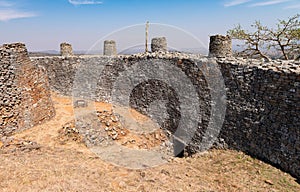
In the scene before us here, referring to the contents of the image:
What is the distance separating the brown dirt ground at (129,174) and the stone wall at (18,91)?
1.40 meters

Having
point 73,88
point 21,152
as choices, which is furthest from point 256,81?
point 73,88

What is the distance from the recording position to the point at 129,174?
7.25 m

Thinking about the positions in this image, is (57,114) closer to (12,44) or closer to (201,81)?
(12,44)

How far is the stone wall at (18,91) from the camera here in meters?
10.2

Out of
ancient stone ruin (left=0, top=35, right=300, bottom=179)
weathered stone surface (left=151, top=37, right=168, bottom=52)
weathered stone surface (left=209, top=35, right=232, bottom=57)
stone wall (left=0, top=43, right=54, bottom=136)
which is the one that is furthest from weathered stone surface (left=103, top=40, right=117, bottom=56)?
weathered stone surface (left=209, top=35, right=232, bottom=57)

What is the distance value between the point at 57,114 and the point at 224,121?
823 centimetres

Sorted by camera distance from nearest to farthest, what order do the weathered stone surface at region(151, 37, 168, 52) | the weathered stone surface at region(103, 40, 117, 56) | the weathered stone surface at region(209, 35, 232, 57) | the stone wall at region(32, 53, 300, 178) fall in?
1. the stone wall at region(32, 53, 300, 178)
2. the weathered stone surface at region(209, 35, 232, 57)
3. the weathered stone surface at region(151, 37, 168, 52)
4. the weathered stone surface at region(103, 40, 117, 56)

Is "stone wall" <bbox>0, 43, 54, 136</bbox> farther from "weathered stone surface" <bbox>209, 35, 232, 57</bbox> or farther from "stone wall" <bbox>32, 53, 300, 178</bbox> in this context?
"weathered stone surface" <bbox>209, 35, 232, 57</bbox>

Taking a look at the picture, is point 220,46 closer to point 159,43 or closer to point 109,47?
point 159,43

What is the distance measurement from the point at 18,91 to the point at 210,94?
7.76 m

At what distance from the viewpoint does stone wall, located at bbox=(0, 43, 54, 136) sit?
33.4ft

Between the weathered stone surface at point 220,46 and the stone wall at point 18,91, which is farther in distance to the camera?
the weathered stone surface at point 220,46

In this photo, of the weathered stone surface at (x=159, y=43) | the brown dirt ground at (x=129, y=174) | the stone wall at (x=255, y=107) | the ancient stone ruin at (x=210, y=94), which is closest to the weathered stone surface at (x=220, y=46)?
the ancient stone ruin at (x=210, y=94)

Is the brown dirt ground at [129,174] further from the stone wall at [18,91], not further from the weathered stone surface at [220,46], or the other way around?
the weathered stone surface at [220,46]
